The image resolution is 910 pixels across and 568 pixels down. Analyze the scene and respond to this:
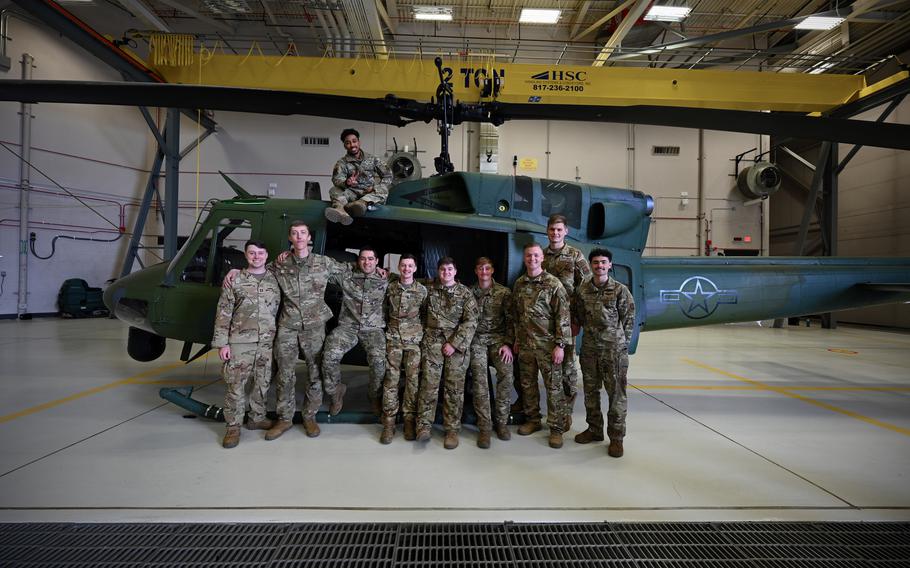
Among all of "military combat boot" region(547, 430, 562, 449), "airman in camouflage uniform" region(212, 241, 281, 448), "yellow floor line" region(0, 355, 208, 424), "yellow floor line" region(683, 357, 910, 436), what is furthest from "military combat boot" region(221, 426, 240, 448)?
"yellow floor line" region(683, 357, 910, 436)

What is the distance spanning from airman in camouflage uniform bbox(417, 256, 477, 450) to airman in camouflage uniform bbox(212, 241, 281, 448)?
4.58 feet

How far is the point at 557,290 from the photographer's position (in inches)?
140

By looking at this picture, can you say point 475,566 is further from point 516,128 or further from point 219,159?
point 219,159

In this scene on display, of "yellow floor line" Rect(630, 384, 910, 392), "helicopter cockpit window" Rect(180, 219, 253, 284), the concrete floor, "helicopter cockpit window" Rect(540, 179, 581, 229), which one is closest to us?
the concrete floor

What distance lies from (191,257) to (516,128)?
1170 centimetres

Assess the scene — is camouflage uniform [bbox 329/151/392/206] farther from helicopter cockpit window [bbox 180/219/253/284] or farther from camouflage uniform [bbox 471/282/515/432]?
camouflage uniform [bbox 471/282/515/432]

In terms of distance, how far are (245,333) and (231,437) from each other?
0.87 meters

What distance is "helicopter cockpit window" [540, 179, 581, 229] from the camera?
15.3ft

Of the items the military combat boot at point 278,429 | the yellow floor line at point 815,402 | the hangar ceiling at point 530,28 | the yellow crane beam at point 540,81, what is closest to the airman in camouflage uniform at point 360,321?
the military combat boot at point 278,429

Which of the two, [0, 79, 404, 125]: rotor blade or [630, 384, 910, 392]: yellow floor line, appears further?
[630, 384, 910, 392]: yellow floor line

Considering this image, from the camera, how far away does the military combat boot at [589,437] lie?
3.62 meters

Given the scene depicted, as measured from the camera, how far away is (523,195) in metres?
4.60

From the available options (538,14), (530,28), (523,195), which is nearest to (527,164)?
(538,14)

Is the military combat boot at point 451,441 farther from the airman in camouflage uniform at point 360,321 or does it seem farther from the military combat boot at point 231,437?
the military combat boot at point 231,437
